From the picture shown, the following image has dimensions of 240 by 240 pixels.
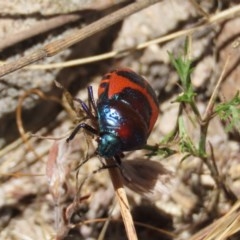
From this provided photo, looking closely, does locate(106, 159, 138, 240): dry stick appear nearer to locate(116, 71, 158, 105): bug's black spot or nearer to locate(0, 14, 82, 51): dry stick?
locate(116, 71, 158, 105): bug's black spot

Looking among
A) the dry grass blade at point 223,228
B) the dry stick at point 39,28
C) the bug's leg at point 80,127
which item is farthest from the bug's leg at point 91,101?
the dry grass blade at point 223,228

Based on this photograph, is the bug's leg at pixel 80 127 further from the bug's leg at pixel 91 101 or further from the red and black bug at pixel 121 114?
the bug's leg at pixel 91 101

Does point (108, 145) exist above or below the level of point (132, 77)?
below

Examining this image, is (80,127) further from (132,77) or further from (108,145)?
(132,77)

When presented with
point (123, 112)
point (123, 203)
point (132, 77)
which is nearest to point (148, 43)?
point (132, 77)

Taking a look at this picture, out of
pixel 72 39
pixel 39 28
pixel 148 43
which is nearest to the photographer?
pixel 72 39

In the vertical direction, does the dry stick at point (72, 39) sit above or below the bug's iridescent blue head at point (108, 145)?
above

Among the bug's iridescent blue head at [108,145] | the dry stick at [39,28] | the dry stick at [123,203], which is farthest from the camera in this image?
the dry stick at [39,28]
